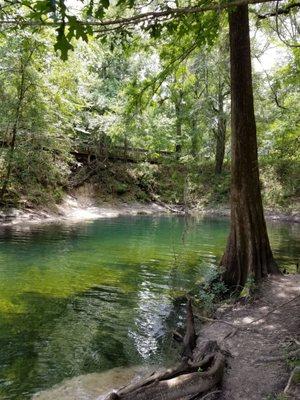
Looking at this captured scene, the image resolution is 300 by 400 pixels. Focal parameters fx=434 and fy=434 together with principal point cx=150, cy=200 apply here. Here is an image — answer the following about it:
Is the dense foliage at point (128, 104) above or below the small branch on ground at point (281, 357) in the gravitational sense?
above

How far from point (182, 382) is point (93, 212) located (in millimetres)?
24950

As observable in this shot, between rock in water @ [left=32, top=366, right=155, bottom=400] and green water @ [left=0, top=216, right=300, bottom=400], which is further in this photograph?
green water @ [left=0, top=216, right=300, bottom=400]

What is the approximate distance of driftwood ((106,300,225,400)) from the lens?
181 inches

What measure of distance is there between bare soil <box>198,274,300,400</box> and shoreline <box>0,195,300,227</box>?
15011 millimetres

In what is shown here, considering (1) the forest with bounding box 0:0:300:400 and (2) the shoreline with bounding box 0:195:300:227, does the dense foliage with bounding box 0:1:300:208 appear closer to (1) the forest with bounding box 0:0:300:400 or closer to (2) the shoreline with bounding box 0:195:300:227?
(1) the forest with bounding box 0:0:300:400

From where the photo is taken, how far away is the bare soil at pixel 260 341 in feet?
16.5

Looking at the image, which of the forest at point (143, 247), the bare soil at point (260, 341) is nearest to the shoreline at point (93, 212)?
the forest at point (143, 247)

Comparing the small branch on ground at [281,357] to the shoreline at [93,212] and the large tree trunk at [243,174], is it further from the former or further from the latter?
the shoreline at [93,212]

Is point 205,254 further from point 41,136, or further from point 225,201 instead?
point 225,201

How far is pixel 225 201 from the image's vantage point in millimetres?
35031

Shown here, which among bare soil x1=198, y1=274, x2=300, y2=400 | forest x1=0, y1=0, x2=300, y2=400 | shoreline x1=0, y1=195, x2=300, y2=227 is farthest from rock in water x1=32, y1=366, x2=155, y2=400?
shoreline x1=0, y1=195, x2=300, y2=227

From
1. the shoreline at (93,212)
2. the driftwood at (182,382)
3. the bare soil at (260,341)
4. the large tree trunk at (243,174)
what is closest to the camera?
the driftwood at (182,382)

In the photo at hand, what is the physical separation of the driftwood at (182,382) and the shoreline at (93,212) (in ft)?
55.4

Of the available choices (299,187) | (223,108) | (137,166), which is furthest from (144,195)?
(299,187)
